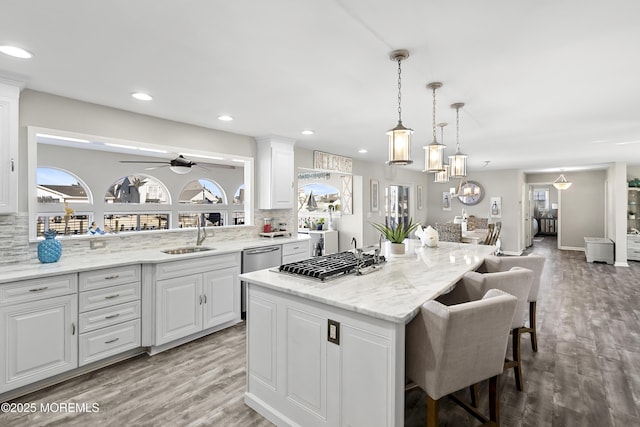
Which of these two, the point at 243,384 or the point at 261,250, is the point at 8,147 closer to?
the point at 261,250

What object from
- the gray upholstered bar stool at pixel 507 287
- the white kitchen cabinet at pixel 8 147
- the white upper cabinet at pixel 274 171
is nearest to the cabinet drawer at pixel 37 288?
the white kitchen cabinet at pixel 8 147

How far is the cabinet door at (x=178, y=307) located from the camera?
116 inches

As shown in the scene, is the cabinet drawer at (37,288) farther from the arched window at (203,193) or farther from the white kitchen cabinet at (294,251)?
the arched window at (203,193)

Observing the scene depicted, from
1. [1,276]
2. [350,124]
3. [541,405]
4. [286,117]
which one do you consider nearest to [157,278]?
[1,276]

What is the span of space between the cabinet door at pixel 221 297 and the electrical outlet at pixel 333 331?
2.00m

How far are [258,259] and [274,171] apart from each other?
1330 mm

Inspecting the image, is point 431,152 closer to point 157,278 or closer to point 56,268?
point 157,278

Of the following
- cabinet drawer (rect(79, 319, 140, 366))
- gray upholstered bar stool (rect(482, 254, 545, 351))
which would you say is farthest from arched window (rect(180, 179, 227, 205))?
gray upholstered bar stool (rect(482, 254, 545, 351))

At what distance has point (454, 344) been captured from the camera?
1.50 m

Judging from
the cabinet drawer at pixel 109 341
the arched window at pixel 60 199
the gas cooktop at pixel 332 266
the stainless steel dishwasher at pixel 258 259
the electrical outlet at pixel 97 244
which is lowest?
the cabinet drawer at pixel 109 341

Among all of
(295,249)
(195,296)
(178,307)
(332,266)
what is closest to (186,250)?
(195,296)

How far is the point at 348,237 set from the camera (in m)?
7.26

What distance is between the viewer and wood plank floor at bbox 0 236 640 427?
2039 millimetres

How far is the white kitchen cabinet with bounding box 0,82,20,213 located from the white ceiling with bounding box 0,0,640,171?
0.20m
